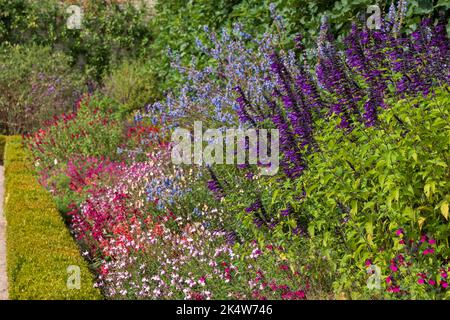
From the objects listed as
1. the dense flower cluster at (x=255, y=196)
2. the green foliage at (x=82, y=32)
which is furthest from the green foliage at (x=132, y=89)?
the dense flower cluster at (x=255, y=196)

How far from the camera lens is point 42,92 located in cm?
1174

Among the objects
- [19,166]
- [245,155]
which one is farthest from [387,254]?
[19,166]

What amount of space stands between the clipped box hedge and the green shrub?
3.69 metres

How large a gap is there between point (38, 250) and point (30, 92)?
261 inches

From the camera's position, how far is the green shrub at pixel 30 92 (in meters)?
11.5

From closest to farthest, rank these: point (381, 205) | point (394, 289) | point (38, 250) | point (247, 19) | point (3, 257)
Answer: point (394, 289), point (381, 205), point (38, 250), point (3, 257), point (247, 19)

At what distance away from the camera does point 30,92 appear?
11.6 metres

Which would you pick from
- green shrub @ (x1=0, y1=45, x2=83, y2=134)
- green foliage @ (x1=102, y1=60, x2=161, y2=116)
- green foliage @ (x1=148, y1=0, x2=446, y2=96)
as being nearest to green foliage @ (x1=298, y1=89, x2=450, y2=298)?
green foliage @ (x1=148, y1=0, x2=446, y2=96)

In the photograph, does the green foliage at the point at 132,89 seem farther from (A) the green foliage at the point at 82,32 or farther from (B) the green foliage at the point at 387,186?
(B) the green foliage at the point at 387,186

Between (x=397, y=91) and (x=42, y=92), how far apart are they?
8.42 meters

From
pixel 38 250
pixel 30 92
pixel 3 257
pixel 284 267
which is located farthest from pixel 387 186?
pixel 30 92

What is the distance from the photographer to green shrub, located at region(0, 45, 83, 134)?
1150 cm

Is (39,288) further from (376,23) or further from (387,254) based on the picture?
(376,23)

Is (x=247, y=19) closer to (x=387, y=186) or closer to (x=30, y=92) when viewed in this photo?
(x=30, y=92)
